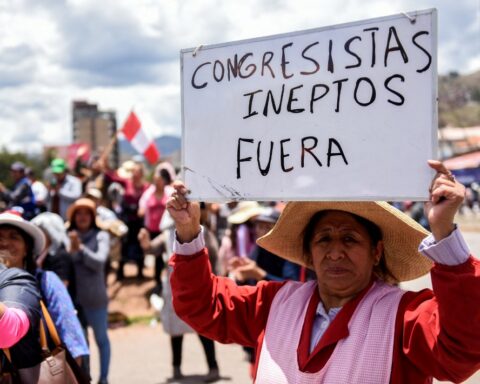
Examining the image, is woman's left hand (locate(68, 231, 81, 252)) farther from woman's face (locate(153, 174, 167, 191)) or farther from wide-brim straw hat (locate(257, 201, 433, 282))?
woman's face (locate(153, 174, 167, 191))

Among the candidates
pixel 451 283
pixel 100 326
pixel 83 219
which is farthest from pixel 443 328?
pixel 83 219

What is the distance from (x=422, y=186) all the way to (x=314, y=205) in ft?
2.06

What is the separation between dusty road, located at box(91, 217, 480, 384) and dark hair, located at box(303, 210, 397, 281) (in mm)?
3485

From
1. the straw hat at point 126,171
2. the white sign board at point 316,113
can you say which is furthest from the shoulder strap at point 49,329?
the straw hat at point 126,171

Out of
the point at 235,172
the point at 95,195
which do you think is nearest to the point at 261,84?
the point at 235,172

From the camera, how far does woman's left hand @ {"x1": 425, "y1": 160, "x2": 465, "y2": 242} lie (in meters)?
1.74

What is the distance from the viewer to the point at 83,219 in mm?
5512

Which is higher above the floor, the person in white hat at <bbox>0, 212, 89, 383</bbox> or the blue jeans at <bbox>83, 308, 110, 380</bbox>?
the person in white hat at <bbox>0, 212, 89, 383</bbox>

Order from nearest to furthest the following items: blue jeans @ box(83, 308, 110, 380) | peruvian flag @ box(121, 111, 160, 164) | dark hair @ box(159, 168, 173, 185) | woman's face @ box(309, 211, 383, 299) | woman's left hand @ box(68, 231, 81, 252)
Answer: woman's face @ box(309, 211, 383, 299), woman's left hand @ box(68, 231, 81, 252), blue jeans @ box(83, 308, 110, 380), dark hair @ box(159, 168, 173, 185), peruvian flag @ box(121, 111, 160, 164)

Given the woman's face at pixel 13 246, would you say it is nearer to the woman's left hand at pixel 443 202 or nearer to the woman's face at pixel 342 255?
the woman's face at pixel 342 255

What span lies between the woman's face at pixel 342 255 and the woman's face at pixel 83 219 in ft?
11.3

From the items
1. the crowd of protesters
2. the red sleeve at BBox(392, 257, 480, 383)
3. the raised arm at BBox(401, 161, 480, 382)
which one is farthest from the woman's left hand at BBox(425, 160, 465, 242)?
the crowd of protesters

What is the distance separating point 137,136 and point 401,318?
8.85 m

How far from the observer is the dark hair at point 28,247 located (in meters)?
3.27
